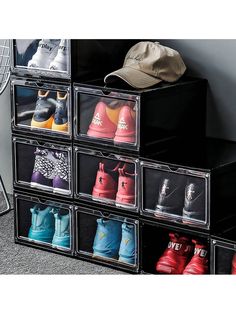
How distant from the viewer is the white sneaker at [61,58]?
2.50m

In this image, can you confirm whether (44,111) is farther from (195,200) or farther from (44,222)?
(195,200)

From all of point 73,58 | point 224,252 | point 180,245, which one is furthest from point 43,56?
point 224,252

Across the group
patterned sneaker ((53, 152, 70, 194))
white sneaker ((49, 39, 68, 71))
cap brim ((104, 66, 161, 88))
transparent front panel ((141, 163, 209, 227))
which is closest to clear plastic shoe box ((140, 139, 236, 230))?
transparent front panel ((141, 163, 209, 227))

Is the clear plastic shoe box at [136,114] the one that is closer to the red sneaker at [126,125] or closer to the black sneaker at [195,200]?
the red sneaker at [126,125]

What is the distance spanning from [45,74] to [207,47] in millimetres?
649

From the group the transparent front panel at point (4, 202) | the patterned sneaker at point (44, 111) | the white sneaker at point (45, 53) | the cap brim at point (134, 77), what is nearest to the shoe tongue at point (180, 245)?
the cap brim at point (134, 77)

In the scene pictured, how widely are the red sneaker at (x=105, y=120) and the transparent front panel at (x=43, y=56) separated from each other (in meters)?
0.19

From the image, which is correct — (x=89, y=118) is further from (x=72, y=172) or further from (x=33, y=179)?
(x=33, y=179)

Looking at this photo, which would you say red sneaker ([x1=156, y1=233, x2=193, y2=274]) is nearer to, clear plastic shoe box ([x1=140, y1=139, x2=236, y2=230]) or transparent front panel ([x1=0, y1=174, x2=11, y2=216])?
clear plastic shoe box ([x1=140, y1=139, x2=236, y2=230])

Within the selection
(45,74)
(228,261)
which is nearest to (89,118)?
(45,74)

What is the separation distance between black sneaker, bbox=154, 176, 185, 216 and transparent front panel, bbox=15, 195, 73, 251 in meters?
0.46

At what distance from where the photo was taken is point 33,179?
274 centimetres

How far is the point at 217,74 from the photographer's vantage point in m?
→ 2.60

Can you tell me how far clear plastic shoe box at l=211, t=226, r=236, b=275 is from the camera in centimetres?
221
